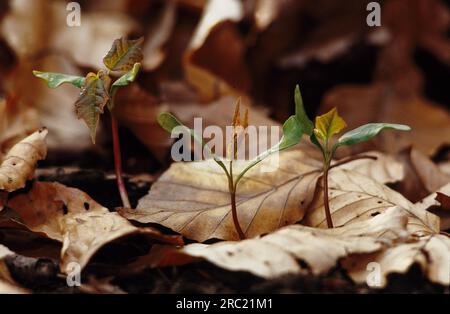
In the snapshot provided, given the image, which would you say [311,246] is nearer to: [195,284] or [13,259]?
[195,284]

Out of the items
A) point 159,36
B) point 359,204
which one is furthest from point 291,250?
point 159,36

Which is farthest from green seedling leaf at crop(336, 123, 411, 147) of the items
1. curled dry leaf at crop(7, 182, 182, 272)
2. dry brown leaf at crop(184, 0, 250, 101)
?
dry brown leaf at crop(184, 0, 250, 101)

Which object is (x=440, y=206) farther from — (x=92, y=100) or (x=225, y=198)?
(x=92, y=100)

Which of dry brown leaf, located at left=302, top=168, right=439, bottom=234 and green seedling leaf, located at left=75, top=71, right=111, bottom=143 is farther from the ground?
green seedling leaf, located at left=75, top=71, right=111, bottom=143

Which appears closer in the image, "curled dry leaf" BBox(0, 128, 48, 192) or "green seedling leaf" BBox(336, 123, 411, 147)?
"green seedling leaf" BBox(336, 123, 411, 147)

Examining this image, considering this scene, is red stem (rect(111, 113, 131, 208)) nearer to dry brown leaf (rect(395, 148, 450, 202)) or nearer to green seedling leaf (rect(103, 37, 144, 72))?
green seedling leaf (rect(103, 37, 144, 72))

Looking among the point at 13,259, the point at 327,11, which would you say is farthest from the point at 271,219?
the point at 327,11

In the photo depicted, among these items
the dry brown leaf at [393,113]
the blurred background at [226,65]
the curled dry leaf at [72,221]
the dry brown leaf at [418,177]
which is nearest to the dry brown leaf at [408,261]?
the curled dry leaf at [72,221]
